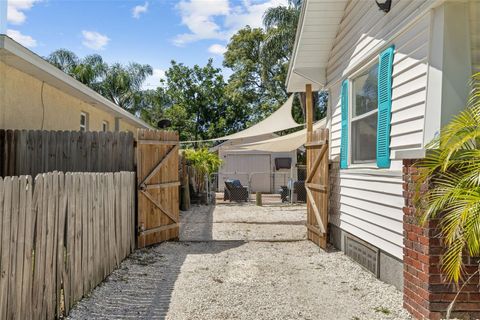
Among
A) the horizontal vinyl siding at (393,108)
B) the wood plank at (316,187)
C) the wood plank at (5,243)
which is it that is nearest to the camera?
the wood plank at (5,243)

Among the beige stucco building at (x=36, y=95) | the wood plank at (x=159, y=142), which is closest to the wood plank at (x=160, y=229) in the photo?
the wood plank at (x=159, y=142)

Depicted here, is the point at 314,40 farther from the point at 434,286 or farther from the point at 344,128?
the point at 434,286

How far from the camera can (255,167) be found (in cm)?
2241

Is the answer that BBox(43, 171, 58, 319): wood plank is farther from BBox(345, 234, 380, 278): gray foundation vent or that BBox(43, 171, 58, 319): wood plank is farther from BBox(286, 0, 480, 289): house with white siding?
BBox(345, 234, 380, 278): gray foundation vent

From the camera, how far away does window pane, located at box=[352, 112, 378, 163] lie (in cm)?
571

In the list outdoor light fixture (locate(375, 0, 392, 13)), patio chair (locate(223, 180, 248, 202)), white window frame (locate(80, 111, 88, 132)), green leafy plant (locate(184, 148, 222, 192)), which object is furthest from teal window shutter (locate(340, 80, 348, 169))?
green leafy plant (locate(184, 148, 222, 192))

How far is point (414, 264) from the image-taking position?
380 centimetres

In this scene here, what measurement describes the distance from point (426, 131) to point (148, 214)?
503 centimetres

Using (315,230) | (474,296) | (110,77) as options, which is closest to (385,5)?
(474,296)

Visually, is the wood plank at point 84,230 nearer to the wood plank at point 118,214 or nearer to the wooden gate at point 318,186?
the wood plank at point 118,214

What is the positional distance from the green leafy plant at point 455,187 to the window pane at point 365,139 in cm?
204

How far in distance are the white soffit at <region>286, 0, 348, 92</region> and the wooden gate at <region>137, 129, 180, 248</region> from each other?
289 centimetres

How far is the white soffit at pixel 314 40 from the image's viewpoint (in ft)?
22.6

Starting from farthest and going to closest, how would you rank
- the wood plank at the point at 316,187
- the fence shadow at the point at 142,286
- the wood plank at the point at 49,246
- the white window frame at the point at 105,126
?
the white window frame at the point at 105,126
the wood plank at the point at 316,187
the fence shadow at the point at 142,286
the wood plank at the point at 49,246
